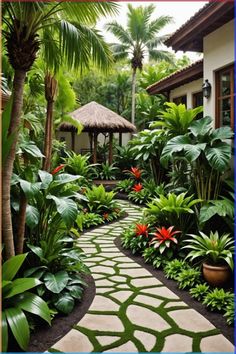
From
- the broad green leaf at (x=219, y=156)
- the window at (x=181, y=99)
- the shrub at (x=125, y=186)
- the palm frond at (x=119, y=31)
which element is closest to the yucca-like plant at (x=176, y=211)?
the broad green leaf at (x=219, y=156)

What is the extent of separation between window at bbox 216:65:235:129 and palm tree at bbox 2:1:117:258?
277cm

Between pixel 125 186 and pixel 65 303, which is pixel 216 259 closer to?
pixel 65 303

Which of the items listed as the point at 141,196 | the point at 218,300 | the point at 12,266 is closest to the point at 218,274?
the point at 218,300

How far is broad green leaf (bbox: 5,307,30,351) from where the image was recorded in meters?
2.77

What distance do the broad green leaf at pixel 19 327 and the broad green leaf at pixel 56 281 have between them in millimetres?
618

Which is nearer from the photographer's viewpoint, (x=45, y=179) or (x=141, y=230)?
(x=45, y=179)

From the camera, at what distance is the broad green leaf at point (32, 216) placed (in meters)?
3.64

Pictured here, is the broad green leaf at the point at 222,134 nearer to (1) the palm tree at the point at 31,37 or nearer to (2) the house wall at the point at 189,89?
(1) the palm tree at the point at 31,37

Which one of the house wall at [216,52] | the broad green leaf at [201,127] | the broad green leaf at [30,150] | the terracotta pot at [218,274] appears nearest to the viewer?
the broad green leaf at [30,150]

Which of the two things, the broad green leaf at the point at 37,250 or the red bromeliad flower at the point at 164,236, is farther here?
the red bromeliad flower at the point at 164,236

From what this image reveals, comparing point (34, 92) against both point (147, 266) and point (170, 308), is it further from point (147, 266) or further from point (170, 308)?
point (170, 308)

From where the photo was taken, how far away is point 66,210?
3.66m

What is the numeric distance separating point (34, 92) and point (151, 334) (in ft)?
17.9

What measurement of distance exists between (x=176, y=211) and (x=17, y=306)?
3.00 metres
